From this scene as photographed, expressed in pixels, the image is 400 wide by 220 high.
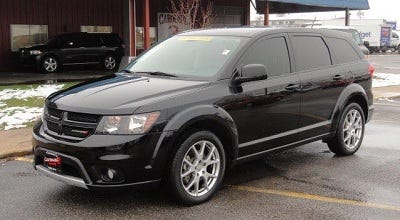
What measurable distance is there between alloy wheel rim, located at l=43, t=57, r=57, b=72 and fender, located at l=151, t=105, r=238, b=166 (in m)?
16.8

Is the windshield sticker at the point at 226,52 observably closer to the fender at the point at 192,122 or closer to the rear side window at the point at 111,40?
the fender at the point at 192,122

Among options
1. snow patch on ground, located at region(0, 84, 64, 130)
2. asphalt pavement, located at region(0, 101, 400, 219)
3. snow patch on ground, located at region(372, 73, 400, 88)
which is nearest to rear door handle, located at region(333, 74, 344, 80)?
asphalt pavement, located at region(0, 101, 400, 219)

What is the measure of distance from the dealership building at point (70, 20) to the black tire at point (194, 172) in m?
13.9

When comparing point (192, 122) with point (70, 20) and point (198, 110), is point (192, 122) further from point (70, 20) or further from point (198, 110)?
point (70, 20)

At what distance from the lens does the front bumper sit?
14.9 feet

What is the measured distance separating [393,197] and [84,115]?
322cm

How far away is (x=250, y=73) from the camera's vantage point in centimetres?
532

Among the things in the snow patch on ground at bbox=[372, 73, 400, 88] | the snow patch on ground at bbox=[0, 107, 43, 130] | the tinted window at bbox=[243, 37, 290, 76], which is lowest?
the snow patch on ground at bbox=[372, 73, 400, 88]

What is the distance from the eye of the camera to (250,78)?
5379mm

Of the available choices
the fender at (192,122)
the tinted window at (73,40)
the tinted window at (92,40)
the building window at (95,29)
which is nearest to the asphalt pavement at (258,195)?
the fender at (192,122)

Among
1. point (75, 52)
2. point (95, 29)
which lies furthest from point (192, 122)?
point (95, 29)

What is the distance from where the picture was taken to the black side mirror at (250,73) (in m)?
5.33

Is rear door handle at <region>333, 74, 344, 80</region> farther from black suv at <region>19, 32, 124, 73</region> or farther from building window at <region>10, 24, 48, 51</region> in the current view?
building window at <region>10, 24, 48, 51</region>

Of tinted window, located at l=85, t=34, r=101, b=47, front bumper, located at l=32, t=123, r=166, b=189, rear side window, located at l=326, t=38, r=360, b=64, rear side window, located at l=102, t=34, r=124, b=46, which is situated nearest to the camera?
front bumper, located at l=32, t=123, r=166, b=189
